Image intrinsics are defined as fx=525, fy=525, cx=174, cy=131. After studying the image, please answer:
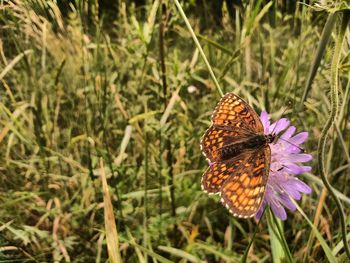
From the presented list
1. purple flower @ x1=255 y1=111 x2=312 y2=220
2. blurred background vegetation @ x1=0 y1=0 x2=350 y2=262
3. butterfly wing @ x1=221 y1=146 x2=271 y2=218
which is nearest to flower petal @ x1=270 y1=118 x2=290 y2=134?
purple flower @ x1=255 y1=111 x2=312 y2=220

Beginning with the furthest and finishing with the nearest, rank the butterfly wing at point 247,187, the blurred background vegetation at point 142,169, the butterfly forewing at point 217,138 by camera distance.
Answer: the blurred background vegetation at point 142,169 → the butterfly forewing at point 217,138 → the butterfly wing at point 247,187

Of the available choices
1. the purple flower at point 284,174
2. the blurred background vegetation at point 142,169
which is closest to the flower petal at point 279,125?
the purple flower at point 284,174

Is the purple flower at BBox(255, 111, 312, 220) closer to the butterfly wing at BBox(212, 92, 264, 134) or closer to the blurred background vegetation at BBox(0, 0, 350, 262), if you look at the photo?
the butterfly wing at BBox(212, 92, 264, 134)

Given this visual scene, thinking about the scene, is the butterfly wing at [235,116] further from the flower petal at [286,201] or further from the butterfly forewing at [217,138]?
the flower petal at [286,201]

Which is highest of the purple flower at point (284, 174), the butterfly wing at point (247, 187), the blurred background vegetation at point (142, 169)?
the butterfly wing at point (247, 187)

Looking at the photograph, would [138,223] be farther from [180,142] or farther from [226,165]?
[226,165]

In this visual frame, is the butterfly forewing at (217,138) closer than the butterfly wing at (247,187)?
No

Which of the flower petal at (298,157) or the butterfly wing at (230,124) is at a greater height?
the butterfly wing at (230,124)
